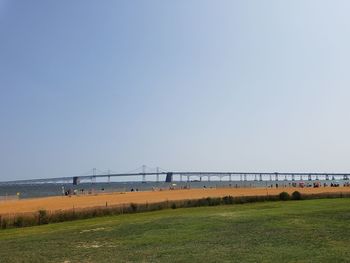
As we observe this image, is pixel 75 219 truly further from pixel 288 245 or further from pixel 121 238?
pixel 288 245

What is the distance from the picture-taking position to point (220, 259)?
14.5m

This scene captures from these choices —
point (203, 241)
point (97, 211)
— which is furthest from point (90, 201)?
point (203, 241)

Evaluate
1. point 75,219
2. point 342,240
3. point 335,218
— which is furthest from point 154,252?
point 75,219

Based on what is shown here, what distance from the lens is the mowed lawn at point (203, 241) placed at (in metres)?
15.1

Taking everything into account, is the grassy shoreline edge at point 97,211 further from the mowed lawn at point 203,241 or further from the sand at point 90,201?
the sand at point 90,201

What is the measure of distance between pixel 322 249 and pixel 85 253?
25.7 feet

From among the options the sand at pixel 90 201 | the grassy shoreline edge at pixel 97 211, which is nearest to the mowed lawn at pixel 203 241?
the grassy shoreline edge at pixel 97 211

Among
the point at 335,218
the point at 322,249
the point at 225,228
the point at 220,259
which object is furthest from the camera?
the point at 335,218

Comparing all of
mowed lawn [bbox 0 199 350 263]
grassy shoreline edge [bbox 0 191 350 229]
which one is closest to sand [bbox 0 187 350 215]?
grassy shoreline edge [bbox 0 191 350 229]

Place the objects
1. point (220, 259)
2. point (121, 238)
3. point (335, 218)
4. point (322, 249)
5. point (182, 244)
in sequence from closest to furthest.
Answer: point (220, 259)
point (322, 249)
point (182, 244)
point (121, 238)
point (335, 218)

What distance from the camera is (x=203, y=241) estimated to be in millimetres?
18203

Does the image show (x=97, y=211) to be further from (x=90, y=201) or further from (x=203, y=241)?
(x=90, y=201)

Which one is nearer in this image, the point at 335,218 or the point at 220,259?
the point at 220,259

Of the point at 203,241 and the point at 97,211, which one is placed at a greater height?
the point at 97,211
